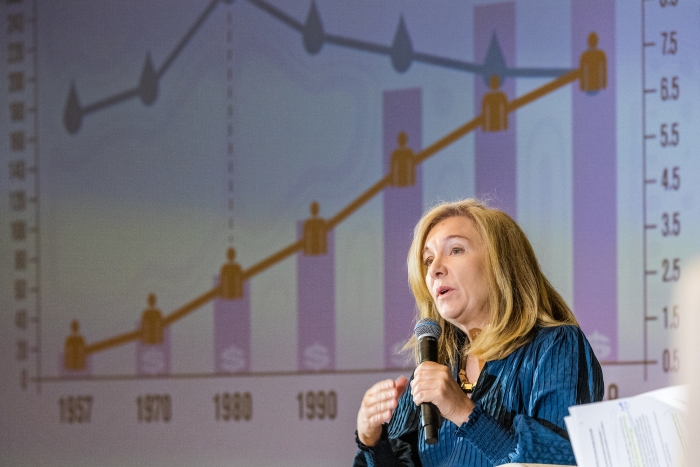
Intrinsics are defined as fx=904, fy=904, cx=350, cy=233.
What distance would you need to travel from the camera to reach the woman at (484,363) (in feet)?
5.82

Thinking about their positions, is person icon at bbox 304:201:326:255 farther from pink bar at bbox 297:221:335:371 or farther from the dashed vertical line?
the dashed vertical line

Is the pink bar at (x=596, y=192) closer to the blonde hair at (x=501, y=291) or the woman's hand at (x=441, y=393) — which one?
the blonde hair at (x=501, y=291)

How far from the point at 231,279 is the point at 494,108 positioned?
4.11 feet

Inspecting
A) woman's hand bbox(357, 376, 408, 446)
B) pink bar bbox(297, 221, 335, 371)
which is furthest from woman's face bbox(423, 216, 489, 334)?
pink bar bbox(297, 221, 335, 371)

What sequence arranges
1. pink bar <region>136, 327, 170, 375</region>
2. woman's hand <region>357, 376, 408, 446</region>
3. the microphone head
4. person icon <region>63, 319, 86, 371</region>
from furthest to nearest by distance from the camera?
person icon <region>63, 319, 86, 371</region>
pink bar <region>136, 327, 170, 375</region>
the microphone head
woman's hand <region>357, 376, 408, 446</region>

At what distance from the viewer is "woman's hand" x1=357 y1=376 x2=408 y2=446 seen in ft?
6.09

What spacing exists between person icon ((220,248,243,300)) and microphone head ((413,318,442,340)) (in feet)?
5.49

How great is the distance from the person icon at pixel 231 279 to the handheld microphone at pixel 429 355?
5.39 ft

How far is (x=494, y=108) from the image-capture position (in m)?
3.29

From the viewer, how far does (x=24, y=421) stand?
396cm

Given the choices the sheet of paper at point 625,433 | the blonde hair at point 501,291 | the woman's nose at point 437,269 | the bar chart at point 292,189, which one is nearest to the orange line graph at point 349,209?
the bar chart at point 292,189

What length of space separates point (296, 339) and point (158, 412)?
0.70 meters

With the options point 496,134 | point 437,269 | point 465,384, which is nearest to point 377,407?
point 465,384

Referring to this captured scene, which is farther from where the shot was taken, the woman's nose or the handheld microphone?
the woman's nose
